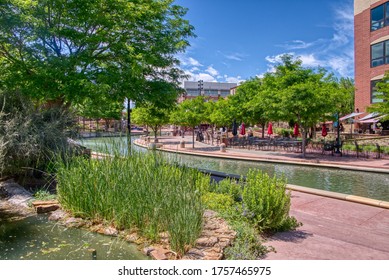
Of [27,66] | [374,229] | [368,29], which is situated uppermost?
[368,29]

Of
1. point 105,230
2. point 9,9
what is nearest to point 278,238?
point 105,230

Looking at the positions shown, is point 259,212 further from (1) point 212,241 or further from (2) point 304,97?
(2) point 304,97

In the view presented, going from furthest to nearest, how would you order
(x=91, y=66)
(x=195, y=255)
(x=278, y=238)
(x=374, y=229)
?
(x=91, y=66)
(x=374, y=229)
(x=278, y=238)
(x=195, y=255)

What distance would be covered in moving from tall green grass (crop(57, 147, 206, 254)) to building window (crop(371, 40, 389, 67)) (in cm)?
3182

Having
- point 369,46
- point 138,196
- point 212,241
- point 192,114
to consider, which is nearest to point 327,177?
point 212,241

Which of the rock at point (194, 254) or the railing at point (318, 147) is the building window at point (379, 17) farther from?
the rock at point (194, 254)

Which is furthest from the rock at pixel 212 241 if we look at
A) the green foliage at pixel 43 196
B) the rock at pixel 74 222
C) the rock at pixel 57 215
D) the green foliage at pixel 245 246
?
the green foliage at pixel 43 196

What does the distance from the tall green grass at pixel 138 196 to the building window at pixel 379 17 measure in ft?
109

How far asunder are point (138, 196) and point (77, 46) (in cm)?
792

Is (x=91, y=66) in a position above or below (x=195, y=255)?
above

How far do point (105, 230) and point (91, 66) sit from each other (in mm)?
7297

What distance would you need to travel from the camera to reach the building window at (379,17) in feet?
102

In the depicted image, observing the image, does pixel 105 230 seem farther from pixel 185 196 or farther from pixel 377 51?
pixel 377 51

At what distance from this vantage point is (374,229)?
6289mm
